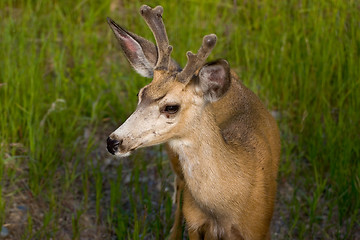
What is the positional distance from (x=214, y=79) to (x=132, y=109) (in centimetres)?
196

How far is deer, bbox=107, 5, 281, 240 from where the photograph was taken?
3463 millimetres

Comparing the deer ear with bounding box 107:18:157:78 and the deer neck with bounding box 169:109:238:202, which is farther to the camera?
the deer ear with bounding box 107:18:157:78

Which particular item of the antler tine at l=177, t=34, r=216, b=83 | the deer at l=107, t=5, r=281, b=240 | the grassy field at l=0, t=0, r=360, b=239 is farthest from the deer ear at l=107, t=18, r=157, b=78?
the grassy field at l=0, t=0, r=360, b=239

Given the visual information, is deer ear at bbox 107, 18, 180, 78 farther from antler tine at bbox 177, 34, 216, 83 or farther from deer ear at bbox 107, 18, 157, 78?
antler tine at bbox 177, 34, 216, 83

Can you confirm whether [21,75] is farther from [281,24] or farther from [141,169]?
[281,24]

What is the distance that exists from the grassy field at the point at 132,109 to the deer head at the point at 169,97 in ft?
3.08

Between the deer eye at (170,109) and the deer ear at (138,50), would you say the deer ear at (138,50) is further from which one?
the deer eye at (170,109)

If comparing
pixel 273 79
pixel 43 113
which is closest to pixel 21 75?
pixel 43 113

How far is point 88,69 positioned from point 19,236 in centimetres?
174

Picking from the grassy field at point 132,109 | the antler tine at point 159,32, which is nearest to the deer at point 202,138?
the antler tine at point 159,32

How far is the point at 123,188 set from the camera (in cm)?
515

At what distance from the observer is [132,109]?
5.38 metres

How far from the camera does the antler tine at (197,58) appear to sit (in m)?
3.35

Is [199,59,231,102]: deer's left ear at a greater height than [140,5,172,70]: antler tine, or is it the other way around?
[140,5,172,70]: antler tine
